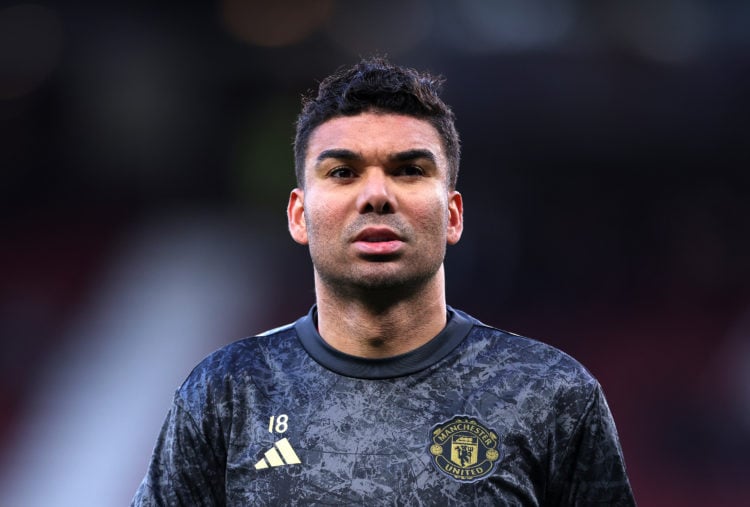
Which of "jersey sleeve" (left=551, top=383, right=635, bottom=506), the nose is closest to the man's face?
the nose

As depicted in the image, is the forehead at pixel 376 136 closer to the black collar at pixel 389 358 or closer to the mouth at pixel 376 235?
the mouth at pixel 376 235

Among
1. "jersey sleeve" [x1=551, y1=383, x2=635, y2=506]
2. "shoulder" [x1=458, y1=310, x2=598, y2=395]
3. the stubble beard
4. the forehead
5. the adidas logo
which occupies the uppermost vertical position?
the forehead

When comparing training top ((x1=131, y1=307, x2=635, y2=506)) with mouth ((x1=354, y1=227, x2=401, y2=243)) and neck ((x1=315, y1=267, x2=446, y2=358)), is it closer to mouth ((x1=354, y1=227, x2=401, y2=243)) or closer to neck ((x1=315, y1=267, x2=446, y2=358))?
neck ((x1=315, y1=267, x2=446, y2=358))

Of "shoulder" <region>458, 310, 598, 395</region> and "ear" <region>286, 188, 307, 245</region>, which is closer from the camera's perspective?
"shoulder" <region>458, 310, 598, 395</region>

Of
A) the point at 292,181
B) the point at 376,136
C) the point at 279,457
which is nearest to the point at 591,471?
the point at 279,457

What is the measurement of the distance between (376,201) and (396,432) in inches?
21.7

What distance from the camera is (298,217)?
235cm

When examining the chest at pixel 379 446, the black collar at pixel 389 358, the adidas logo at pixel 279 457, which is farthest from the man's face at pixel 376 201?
the adidas logo at pixel 279 457

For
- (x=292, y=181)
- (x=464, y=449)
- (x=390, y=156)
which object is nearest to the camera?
(x=464, y=449)

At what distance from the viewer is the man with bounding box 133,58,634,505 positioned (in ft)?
6.64

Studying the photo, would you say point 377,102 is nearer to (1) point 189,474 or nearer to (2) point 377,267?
(2) point 377,267

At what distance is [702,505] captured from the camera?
18.3ft

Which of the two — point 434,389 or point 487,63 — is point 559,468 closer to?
point 434,389

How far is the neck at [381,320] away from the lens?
2.17 m
